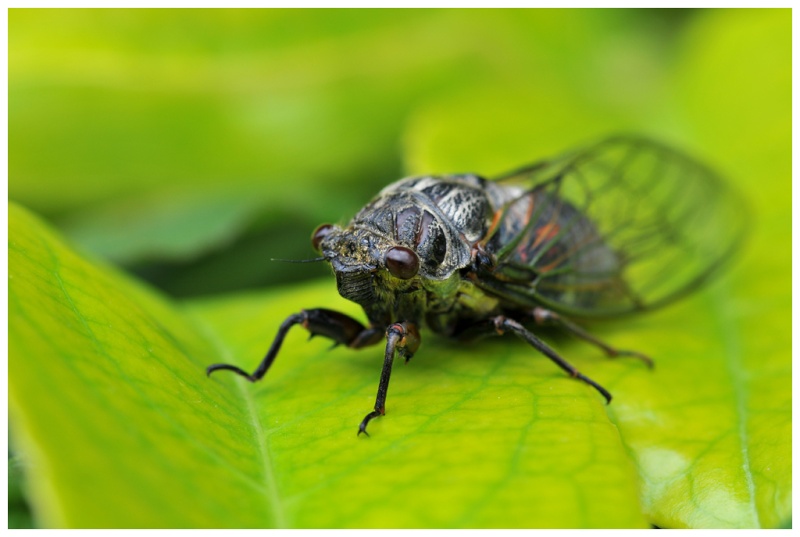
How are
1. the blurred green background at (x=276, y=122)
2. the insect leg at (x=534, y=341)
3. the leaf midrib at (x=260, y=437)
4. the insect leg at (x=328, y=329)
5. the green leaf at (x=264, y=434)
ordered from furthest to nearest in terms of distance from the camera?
the blurred green background at (x=276, y=122) → the insect leg at (x=328, y=329) → the insect leg at (x=534, y=341) → the leaf midrib at (x=260, y=437) → the green leaf at (x=264, y=434)

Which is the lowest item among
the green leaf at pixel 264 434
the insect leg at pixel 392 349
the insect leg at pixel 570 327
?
the insect leg at pixel 570 327

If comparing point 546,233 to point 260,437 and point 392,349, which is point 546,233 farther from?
point 260,437

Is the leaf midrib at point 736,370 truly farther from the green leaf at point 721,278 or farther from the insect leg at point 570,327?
the insect leg at point 570,327

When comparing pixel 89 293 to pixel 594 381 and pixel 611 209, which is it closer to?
pixel 594 381

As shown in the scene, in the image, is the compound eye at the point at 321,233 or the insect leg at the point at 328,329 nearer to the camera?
the insect leg at the point at 328,329

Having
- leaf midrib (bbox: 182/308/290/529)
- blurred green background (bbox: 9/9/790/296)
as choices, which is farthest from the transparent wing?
leaf midrib (bbox: 182/308/290/529)

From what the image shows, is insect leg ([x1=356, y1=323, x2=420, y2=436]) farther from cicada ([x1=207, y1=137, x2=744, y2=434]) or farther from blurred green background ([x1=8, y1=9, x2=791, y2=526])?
blurred green background ([x1=8, y1=9, x2=791, y2=526])

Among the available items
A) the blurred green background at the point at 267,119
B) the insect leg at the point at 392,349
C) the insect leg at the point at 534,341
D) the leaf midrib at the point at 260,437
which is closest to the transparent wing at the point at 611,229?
the insect leg at the point at 534,341
